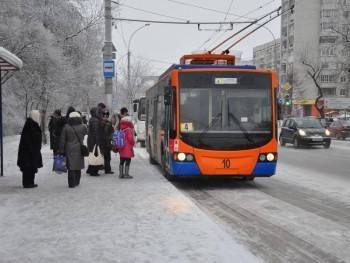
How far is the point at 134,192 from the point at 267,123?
3548mm

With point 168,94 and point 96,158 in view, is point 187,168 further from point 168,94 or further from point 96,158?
point 96,158

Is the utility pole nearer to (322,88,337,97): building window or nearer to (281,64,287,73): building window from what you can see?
(322,88,337,97): building window

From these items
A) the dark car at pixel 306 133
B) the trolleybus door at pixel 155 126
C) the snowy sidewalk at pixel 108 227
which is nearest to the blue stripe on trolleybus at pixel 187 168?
the snowy sidewalk at pixel 108 227

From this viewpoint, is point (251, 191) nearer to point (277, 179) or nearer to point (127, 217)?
point (277, 179)

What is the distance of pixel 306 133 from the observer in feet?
96.2

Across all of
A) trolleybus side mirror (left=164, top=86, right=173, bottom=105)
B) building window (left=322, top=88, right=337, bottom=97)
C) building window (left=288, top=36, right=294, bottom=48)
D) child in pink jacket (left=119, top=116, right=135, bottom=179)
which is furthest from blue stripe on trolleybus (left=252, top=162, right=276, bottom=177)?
building window (left=288, top=36, right=294, bottom=48)

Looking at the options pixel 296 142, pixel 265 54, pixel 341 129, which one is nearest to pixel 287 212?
pixel 296 142

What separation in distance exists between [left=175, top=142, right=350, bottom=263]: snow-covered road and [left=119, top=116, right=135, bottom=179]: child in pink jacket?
4.64 ft

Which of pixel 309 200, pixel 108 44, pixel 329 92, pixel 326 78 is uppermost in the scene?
pixel 326 78

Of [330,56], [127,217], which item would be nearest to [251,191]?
[127,217]

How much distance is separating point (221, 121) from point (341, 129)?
102 ft

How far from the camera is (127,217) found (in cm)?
851

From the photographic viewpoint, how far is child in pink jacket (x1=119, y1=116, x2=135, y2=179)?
558 inches

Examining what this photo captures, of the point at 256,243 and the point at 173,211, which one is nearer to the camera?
the point at 256,243
